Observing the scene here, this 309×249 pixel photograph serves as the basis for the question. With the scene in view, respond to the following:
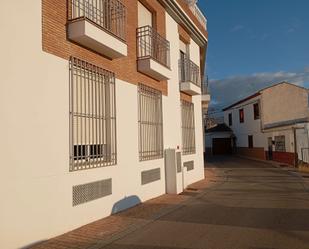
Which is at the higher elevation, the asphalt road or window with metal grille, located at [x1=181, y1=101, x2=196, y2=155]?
window with metal grille, located at [x1=181, y1=101, x2=196, y2=155]

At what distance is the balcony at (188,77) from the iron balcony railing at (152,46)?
6.93 feet

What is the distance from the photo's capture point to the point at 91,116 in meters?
8.50

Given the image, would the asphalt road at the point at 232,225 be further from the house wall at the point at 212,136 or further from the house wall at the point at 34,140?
the house wall at the point at 212,136

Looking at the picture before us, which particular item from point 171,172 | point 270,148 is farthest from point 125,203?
point 270,148

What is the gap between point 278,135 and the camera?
28.9m

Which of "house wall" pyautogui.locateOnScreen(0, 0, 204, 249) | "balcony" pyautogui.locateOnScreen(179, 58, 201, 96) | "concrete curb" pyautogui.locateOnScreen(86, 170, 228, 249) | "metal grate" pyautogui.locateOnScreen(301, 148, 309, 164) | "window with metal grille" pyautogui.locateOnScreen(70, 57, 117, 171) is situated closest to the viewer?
"house wall" pyautogui.locateOnScreen(0, 0, 204, 249)

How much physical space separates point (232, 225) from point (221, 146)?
3695 cm

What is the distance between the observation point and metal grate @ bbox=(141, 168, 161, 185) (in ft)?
36.3

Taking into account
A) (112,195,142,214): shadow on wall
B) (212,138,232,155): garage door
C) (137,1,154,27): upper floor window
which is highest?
(137,1,154,27): upper floor window

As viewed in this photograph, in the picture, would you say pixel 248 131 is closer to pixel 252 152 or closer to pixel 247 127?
pixel 247 127

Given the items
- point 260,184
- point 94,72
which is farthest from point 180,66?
point 94,72

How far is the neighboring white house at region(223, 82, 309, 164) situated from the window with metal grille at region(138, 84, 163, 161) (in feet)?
49.4

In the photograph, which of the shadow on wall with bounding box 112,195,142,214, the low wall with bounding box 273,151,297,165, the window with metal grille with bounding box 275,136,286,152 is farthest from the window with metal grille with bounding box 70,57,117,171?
the window with metal grille with bounding box 275,136,286,152

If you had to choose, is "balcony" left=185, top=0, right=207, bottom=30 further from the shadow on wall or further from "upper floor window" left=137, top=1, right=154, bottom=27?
the shadow on wall
